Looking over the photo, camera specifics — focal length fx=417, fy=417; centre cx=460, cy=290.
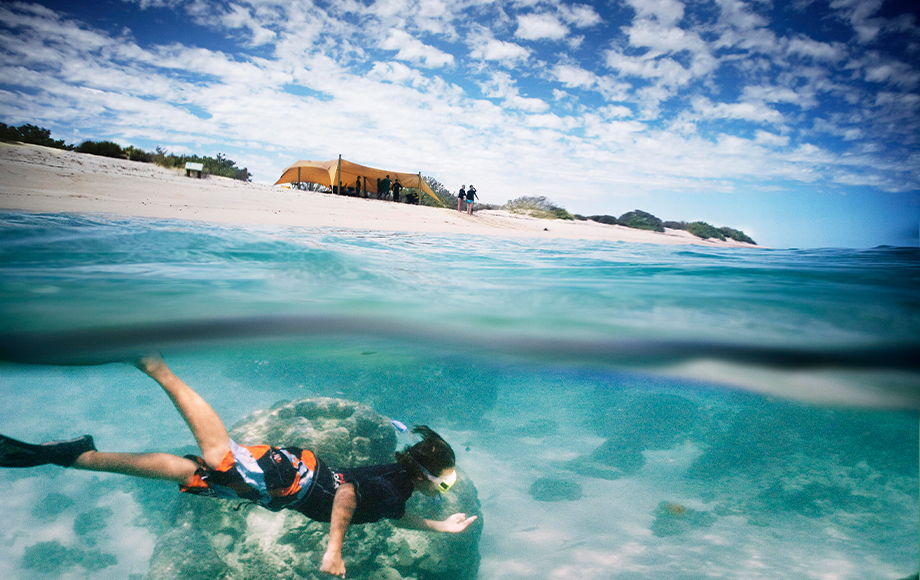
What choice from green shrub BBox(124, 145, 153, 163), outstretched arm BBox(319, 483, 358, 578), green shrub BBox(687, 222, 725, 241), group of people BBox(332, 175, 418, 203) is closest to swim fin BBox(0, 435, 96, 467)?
outstretched arm BBox(319, 483, 358, 578)

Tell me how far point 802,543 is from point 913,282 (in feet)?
25.4

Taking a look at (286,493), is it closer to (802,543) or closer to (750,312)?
(750,312)

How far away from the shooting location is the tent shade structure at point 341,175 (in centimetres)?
2289

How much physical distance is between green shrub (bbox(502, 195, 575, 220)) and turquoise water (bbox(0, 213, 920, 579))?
1474 centimetres

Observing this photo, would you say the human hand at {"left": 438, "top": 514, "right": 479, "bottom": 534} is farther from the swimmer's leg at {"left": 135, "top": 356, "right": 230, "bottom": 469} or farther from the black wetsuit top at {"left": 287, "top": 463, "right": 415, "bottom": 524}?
A: the swimmer's leg at {"left": 135, "top": 356, "right": 230, "bottom": 469}

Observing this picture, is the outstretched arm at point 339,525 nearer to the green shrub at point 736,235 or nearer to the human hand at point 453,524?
the human hand at point 453,524

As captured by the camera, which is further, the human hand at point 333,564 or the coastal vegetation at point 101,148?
the coastal vegetation at point 101,148

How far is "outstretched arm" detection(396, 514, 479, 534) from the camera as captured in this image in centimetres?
423

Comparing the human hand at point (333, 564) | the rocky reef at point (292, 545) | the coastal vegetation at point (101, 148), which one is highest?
the coastal vegetation at point (101, 148)

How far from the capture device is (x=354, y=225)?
38.7 feet

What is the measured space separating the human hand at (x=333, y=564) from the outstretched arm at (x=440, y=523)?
45.2 inches

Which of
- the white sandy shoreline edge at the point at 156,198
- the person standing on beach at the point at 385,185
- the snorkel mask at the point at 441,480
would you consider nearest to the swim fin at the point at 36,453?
the snorkel mask at the point at 441,480

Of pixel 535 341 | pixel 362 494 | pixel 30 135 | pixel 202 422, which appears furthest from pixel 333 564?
pixel 30 135

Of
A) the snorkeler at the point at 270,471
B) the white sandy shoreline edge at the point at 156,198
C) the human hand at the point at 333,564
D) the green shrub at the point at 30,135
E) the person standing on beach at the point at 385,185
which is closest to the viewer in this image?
the human hand at the point at 333,564
